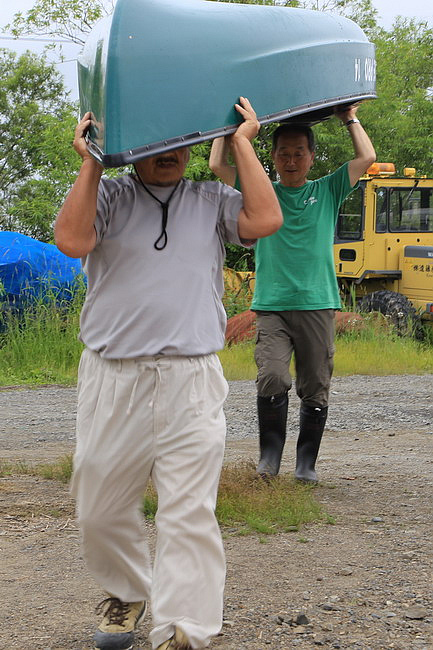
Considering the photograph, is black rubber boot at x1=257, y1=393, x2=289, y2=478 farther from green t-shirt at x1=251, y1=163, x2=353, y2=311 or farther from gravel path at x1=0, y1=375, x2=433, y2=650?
green t-shirt at x1=251, y1=163, x2=353, y2=311

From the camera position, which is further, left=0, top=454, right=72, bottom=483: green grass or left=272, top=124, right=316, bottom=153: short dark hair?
left=0, top=454, right=72, bottom=483: green grass

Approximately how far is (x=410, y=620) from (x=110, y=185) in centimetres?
191

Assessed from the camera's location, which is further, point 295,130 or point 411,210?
point 411,210

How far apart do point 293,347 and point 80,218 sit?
8.79 ft

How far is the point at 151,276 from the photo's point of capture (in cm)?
323

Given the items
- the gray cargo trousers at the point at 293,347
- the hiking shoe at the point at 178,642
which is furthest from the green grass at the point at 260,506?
the hiking shoe at the point at 178,642

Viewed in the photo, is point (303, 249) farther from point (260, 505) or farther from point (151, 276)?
point (151, 276)

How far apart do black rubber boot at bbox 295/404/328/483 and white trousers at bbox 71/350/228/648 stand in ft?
8.24

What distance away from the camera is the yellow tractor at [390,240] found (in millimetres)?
16375

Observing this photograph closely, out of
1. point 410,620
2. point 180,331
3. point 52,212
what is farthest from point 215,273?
point 52,212

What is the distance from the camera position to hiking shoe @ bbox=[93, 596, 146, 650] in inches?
133

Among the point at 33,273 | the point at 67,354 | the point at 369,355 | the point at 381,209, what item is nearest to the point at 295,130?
the point at 67,354

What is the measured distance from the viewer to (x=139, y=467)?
128 inches

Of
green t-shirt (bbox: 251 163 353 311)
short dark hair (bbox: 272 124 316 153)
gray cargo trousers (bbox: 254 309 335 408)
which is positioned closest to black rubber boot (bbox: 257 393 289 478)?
gray cargo trousers (bbox: 254 309 335 408)
